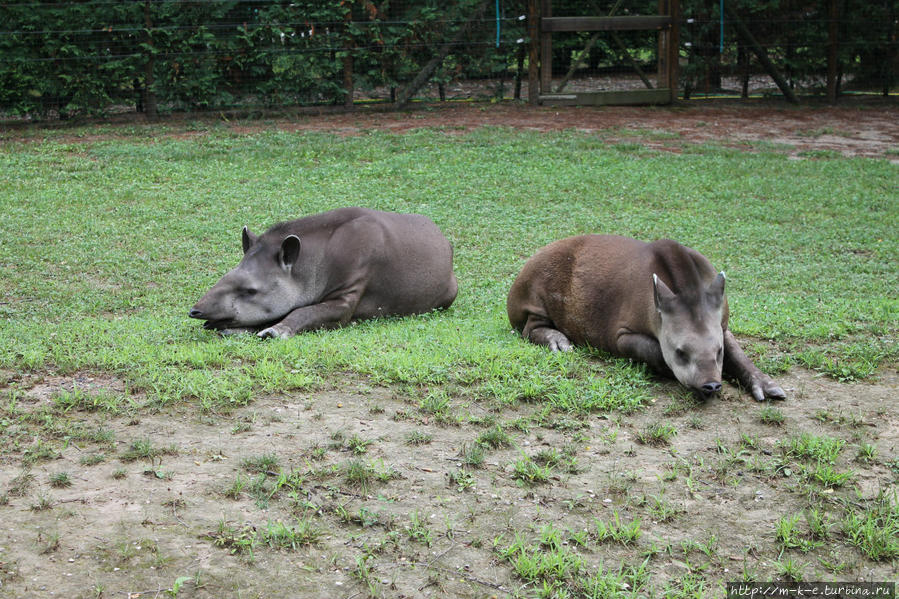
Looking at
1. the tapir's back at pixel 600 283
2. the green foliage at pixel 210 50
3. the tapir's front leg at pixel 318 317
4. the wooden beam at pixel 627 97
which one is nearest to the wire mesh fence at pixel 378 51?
the green foliage at pixel 210 50

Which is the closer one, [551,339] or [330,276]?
[551,339]

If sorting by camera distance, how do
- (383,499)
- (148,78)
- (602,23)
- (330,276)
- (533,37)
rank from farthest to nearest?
(602,23), (533,37), (148,78), (330,276), (383,499)

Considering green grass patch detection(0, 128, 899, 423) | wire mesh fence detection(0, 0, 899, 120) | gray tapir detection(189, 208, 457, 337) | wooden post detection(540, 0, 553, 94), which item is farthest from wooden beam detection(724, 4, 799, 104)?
gray tapir detection(189, 208, 457, 337)

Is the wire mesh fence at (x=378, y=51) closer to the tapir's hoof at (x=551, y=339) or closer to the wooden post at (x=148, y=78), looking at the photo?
the wooden post at (x=148, y=78)

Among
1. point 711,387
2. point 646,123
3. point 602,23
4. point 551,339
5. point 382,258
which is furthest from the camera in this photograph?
point 602,23

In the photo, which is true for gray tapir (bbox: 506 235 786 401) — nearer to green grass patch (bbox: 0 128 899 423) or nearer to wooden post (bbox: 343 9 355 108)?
green grass patch (bbox: 0 128 899 423)

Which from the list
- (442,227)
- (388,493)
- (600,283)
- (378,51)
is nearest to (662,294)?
(600,283)

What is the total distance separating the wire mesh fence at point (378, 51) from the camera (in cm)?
1636

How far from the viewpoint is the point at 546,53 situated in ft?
60.6

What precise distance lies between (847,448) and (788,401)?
725mm

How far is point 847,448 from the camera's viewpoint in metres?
4.79

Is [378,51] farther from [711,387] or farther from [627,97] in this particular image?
[711,387]

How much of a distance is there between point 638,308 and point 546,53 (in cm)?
1337

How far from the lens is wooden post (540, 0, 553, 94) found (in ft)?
60.3
